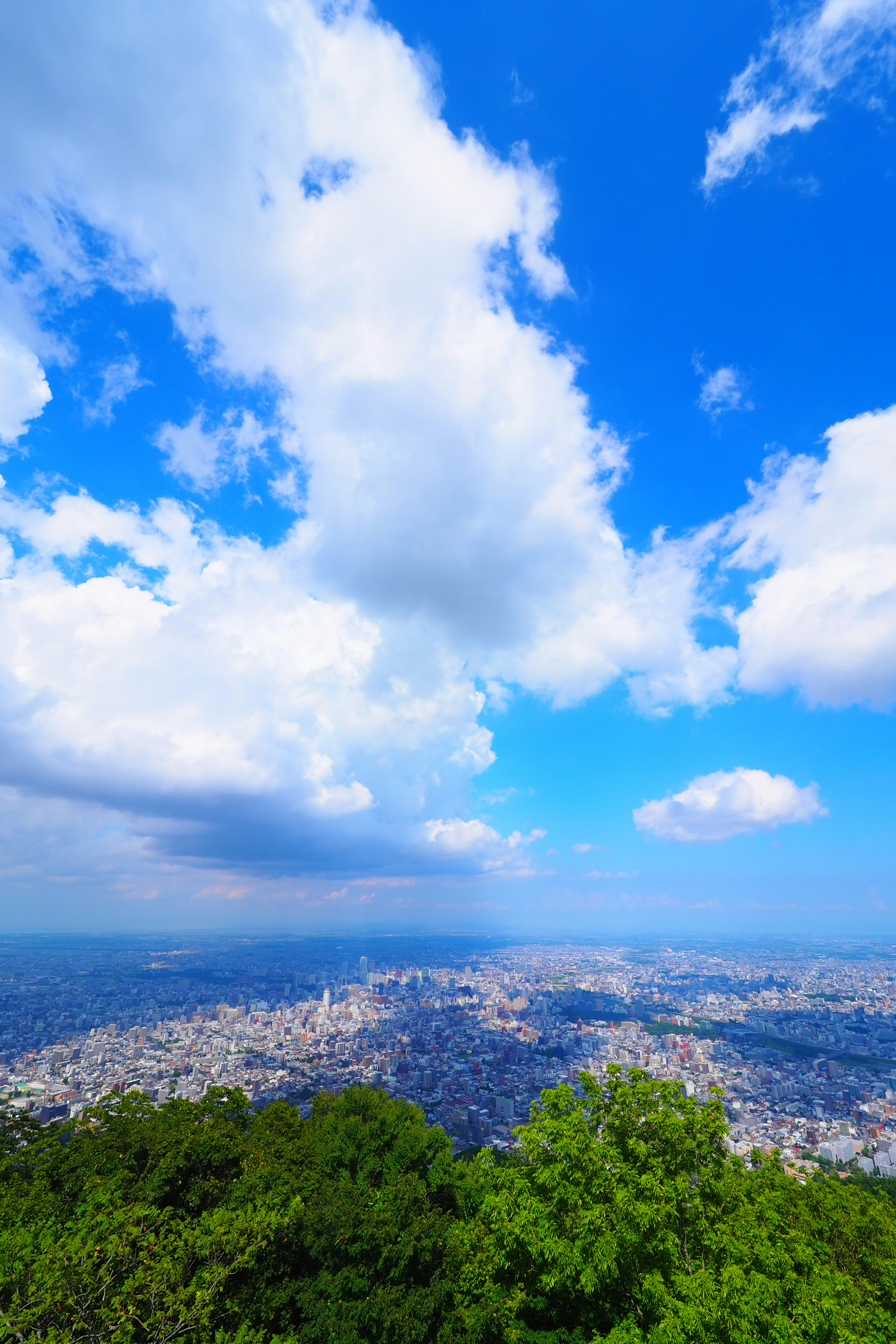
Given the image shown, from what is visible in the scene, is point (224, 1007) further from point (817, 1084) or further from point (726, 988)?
point (726, 988)

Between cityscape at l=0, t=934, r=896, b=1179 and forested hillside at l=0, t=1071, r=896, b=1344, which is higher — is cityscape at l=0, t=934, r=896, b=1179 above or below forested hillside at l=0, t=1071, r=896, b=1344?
below

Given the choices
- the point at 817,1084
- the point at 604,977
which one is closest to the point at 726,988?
the point at 604,977

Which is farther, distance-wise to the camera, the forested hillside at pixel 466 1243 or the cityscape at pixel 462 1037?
the cityscape at pixel 462 1037

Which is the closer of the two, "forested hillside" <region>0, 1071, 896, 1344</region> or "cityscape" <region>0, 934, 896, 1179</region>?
"forested hillside" <region>0, 1071, 896, 1344</region>

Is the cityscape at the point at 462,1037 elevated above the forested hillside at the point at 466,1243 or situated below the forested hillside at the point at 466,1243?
below
